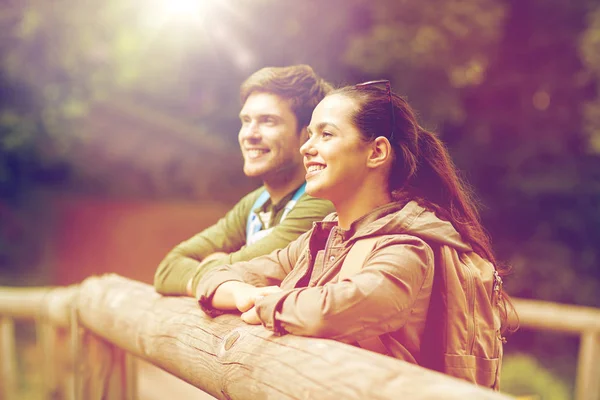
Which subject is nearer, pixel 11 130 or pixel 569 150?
pixel 11 130

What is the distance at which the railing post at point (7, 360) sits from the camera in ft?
15.0

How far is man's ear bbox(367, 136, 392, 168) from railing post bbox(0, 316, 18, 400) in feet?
12.9

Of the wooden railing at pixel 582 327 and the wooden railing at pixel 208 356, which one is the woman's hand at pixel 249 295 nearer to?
the wooden railing at pixel 208 356

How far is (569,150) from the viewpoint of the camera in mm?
8172

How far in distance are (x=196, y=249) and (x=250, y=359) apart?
98cm

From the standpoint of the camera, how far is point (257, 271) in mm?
1878

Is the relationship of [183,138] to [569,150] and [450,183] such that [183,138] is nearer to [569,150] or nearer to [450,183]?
[569,150]

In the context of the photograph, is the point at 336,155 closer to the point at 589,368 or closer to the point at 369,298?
the point at 369,298

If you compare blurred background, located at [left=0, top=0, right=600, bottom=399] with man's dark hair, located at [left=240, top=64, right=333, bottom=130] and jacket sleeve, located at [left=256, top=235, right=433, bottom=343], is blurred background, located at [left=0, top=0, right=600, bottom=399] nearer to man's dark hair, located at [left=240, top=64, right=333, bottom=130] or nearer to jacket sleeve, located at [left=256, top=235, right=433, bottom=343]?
man's dark hair, located at [left=240, top=64, right=333, bottom=130]

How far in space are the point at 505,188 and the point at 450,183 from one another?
6970 mm

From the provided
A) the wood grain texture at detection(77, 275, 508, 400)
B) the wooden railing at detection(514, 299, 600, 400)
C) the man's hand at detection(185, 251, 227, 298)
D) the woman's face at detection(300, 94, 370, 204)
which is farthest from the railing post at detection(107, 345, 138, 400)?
the wooden railing at detection(514, 299, 600, 400)

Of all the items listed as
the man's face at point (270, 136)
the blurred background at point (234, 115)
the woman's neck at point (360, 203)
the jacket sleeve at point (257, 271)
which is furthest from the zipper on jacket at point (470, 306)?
the blurred background at point (234, 115)

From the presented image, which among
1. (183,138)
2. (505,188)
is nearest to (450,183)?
(505,188)

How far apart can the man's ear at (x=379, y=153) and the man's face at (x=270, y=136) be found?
0.57m
